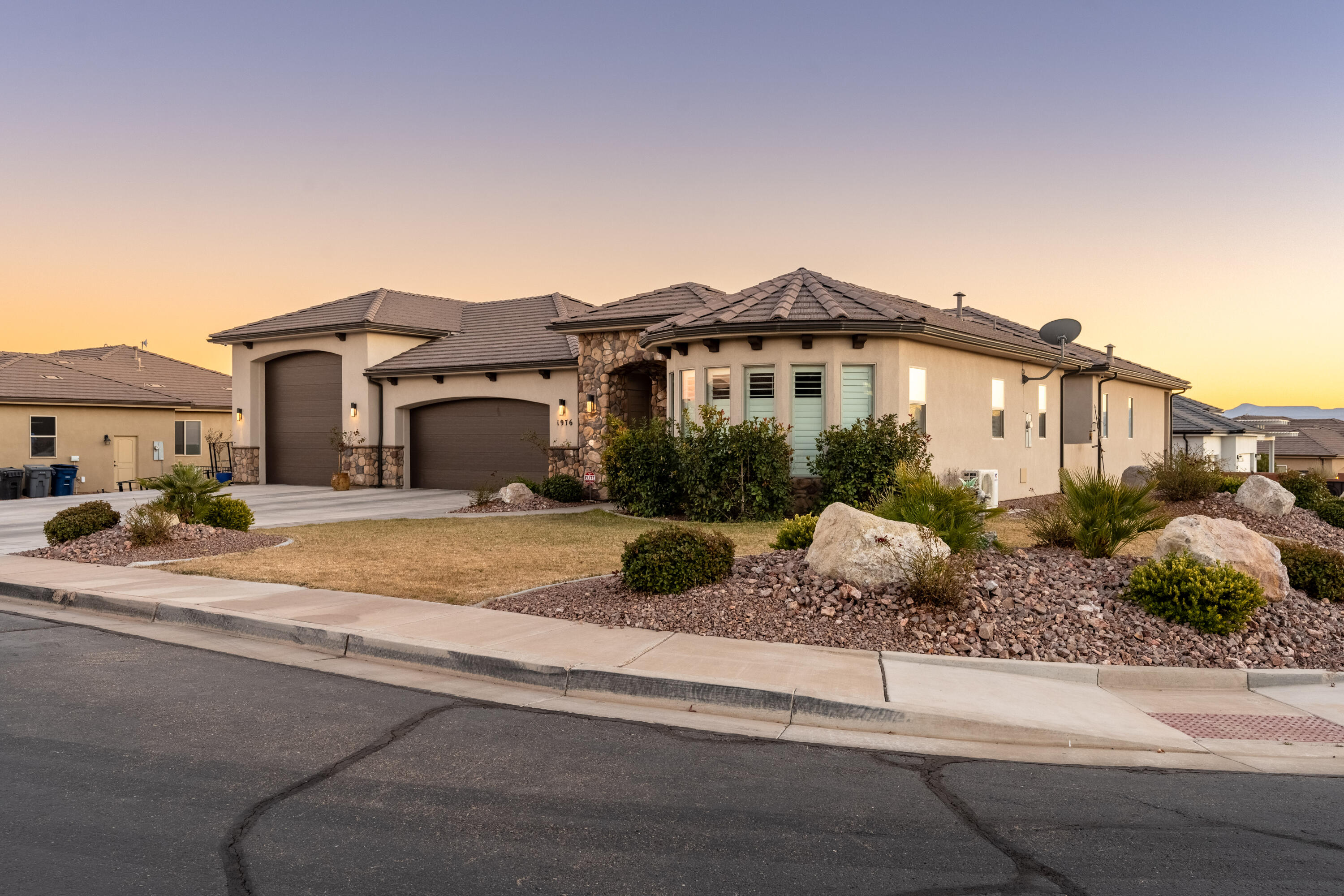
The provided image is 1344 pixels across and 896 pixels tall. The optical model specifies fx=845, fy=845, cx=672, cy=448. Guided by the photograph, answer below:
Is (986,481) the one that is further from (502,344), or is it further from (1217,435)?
(1217,435)

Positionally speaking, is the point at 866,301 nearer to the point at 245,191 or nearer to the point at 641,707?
the point at 641,707

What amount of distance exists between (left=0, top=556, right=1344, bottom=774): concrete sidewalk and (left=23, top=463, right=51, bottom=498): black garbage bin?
26.2 meters

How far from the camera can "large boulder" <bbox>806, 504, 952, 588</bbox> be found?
795 cm

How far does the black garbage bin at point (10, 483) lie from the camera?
28.0 m

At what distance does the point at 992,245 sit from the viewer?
22.0m

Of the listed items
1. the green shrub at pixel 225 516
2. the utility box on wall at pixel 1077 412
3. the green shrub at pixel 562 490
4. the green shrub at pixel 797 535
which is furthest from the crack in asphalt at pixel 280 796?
the utility box on wall at pixel 1077 412

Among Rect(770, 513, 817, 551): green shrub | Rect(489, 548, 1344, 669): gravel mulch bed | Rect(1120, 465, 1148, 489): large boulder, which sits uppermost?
Rect(1120, 465, 1148, 489): large boulder

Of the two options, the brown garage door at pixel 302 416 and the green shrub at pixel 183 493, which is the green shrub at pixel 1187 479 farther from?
the brown garage door at pixel 302 416

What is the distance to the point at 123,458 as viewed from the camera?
111 ft

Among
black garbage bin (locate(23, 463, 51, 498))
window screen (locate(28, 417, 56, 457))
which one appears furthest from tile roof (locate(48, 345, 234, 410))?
black garbage bin (locate(23, 463, 51, 498))

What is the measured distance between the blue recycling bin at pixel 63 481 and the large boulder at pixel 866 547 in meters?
31.5

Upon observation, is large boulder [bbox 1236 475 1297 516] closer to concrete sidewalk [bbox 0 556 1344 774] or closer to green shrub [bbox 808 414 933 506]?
green shrub [bbox 808 414 933 506]

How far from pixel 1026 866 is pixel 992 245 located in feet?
68.6

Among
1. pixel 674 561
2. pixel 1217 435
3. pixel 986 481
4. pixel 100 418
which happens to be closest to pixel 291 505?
pixel 674 561
